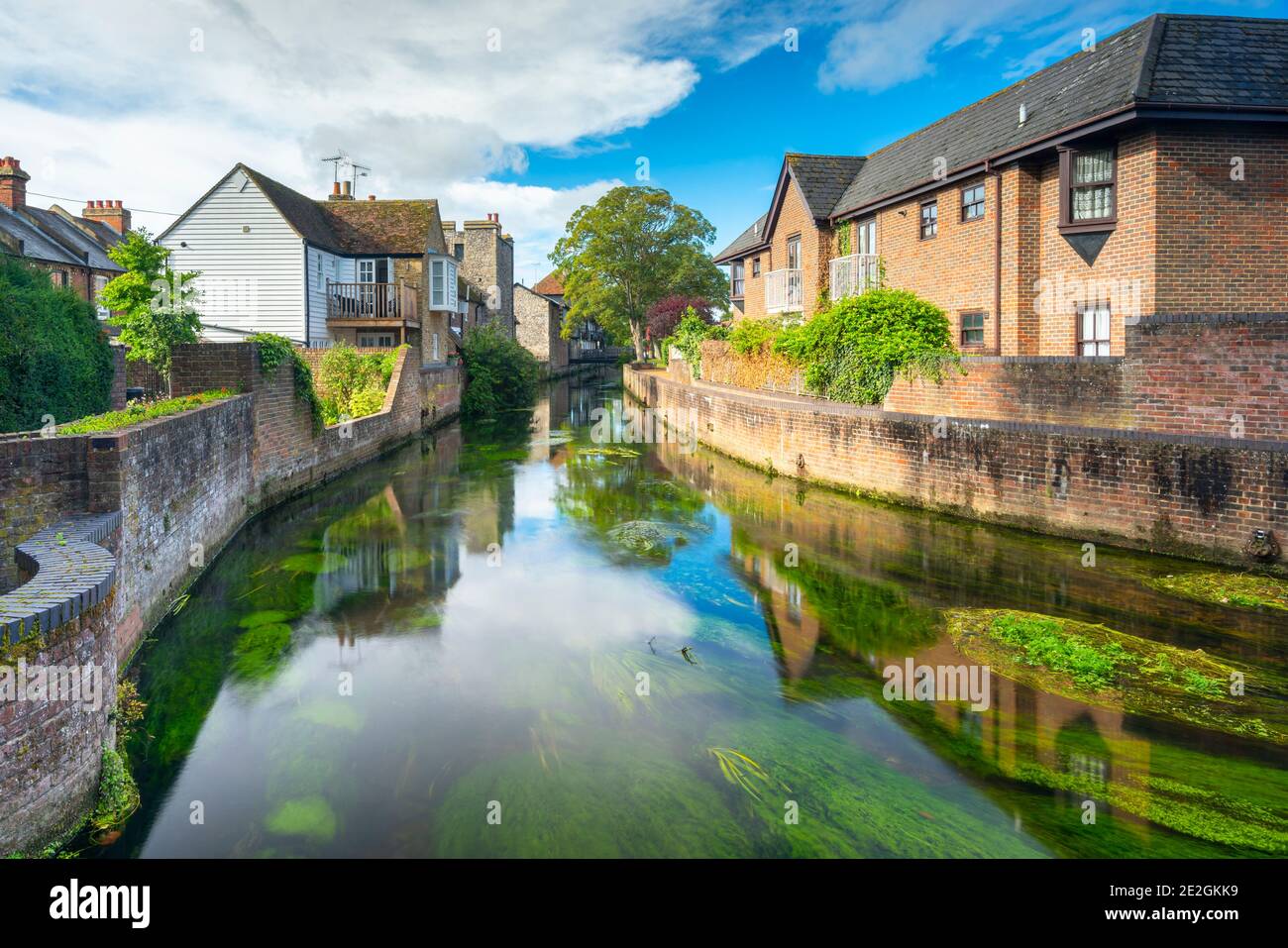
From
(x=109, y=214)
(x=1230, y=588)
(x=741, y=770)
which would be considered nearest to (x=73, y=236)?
(x=109, y=214)

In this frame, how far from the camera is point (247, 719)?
697 centimetres

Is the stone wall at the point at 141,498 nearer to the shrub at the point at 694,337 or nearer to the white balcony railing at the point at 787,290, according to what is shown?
the white balcony railing at the point at 787,290

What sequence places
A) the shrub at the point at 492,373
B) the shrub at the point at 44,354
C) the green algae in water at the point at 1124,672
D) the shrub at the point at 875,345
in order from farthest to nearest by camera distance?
the shrub at the point at 492,373 → the shrub at the point at 875,345 → the shrub at the point at 44,354 → the green algae in water at the point at 1124,672

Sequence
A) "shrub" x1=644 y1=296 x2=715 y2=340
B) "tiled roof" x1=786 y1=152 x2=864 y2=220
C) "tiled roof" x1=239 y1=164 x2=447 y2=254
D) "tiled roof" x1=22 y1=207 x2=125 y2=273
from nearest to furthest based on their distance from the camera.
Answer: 1. "tiled roof" x1=786 y1=152 x2=864 y2=220
2. "tiled roof" x1=239 y1=164 x2=447 y2=254
3. "tiled roof" x1=22 y1=207 x2=125 y2=273
4. "shrub" x1=644 y1=296 x2=715 y2=340

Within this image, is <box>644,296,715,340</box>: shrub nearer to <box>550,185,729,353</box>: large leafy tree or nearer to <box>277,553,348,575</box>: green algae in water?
<box>550,185,729,353</box>: large leafy tree

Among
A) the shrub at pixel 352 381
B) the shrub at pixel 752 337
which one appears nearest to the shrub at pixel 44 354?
the shrub at pixel 352 381

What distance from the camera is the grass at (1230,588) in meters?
9.19

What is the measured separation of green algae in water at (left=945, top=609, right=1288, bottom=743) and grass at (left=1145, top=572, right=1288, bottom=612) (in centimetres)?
184

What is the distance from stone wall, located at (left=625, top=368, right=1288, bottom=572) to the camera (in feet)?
33.7

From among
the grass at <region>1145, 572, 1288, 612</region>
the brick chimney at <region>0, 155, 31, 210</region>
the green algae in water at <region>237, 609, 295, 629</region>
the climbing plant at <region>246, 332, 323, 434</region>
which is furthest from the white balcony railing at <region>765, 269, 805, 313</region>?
the brick chimney at <region>0, 155, 31, 210</region>

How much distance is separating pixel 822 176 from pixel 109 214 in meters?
40.3

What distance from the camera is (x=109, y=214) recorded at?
4612cm

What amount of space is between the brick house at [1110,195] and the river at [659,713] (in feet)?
24.0
